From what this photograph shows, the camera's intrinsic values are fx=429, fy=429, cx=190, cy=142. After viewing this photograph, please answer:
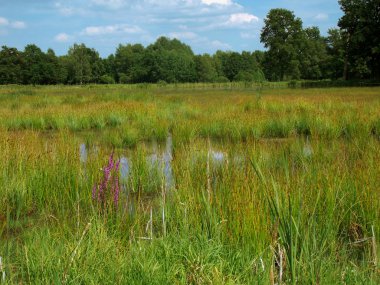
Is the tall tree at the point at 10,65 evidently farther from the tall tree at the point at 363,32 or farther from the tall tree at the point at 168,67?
the tall tree at the point at 363,32

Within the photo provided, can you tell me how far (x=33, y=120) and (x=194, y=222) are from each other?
33.3 feet

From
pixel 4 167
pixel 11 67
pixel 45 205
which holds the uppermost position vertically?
pixel 11 67

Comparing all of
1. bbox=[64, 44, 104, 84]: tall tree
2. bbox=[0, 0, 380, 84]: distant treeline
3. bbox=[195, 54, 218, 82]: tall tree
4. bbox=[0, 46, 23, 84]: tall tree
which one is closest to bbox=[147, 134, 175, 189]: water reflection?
bbox=[0, 0, 380, 84]: distant treeline

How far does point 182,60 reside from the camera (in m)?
93.0

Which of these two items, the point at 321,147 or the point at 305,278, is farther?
the point at 321,147

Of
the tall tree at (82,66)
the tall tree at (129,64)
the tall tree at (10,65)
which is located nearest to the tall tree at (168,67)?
the tall tree at (129,64)

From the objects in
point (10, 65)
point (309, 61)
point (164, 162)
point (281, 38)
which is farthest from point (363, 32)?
point (10, 65)

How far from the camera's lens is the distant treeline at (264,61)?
147ft

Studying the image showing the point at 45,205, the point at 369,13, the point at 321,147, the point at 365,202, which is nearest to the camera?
the point at 365,202

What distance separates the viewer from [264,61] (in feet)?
213

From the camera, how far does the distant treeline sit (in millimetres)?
44812

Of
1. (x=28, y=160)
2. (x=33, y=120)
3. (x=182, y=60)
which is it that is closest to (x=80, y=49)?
(x=182, y=60)

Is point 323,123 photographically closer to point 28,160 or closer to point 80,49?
point 28,160

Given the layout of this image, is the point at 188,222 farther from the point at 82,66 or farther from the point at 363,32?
the point at 82,66
